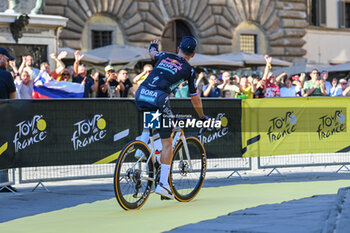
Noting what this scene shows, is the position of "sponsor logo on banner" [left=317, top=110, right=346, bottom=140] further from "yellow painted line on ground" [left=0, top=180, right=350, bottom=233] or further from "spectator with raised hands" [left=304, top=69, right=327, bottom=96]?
"spectator with raised hands" [left=304, top=69, right=327, bottom=96]

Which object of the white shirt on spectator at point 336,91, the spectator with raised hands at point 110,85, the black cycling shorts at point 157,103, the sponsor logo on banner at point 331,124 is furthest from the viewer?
the white shirt on spectator at point 336,91

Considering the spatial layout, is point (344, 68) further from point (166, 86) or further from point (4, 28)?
point (166, 86)

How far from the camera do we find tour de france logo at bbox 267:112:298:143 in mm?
13070

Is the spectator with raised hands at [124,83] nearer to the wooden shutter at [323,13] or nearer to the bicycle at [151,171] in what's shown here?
the bicycle at [151,171]

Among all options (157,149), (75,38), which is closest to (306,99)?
(157,149)

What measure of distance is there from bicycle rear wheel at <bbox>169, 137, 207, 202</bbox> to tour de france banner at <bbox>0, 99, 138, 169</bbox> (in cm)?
247

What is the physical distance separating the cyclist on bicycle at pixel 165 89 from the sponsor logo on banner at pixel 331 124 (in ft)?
16.7

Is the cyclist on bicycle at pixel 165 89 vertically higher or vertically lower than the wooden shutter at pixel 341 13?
lower

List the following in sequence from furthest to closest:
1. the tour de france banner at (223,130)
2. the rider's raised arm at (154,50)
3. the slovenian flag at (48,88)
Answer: the slovenian flag at (48,88)
the tour de france banner at (223,130)
the rider's raised arm at (154,50)

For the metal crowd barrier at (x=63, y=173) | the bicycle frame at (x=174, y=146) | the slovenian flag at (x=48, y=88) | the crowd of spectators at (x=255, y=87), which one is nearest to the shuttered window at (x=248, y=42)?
the crowd of spectators at (x=255, y=87)

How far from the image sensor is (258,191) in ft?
33.9

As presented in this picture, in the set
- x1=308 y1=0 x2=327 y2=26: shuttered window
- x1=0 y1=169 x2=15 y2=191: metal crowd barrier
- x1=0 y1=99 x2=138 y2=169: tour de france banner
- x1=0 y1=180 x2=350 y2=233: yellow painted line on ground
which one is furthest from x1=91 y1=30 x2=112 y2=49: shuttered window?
x1=0 y1=180 x2=350 y2=233: yellow painted line on ground

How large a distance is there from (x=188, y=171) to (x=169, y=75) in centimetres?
128

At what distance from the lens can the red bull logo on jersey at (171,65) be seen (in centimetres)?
859
